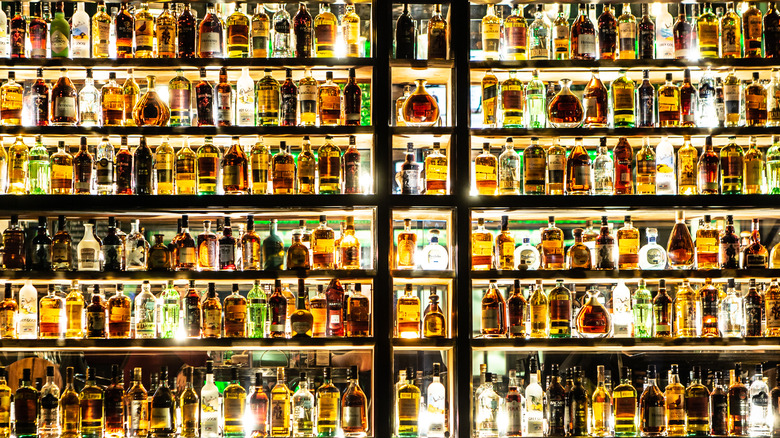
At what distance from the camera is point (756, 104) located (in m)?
3.30

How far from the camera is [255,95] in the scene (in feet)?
11.1

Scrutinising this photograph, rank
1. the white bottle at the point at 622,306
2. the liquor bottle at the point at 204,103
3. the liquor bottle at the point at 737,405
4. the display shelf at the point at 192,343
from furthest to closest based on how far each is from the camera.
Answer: the white bottle at the point at 622,306, the liquor bottle at the point at 204,103, the liquor bottle at the point at 737,405, the display shelf at the point at 192,343

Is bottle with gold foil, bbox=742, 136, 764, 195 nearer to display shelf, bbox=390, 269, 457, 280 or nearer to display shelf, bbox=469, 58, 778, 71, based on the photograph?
display shelf, bbox=469, 58, 778, 71

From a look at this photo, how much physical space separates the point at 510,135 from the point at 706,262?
1068 mm

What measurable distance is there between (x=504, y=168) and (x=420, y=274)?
0.65 m

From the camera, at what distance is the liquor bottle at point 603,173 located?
3348mm

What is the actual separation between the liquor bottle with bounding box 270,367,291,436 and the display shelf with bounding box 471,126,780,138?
55.2 inches

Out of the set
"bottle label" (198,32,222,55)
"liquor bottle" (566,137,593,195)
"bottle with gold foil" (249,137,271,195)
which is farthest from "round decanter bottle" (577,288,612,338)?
"bottle label" (198,32,222,55)

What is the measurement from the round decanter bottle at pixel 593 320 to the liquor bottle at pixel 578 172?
0.50 m

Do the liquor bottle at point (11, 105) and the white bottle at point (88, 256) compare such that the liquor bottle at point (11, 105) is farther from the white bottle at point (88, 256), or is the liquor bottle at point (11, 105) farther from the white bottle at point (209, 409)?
the white bottle at point (209, 409)

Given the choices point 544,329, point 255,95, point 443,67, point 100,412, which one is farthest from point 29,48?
point 544,329

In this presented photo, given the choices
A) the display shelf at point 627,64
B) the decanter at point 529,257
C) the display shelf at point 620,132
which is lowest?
the decanter at point 529,257

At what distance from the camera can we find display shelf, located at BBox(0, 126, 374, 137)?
3154 millimetres

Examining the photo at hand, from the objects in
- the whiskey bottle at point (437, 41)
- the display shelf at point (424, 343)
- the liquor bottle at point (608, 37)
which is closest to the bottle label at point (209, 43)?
the whiskey bottle at point (437, 41)
